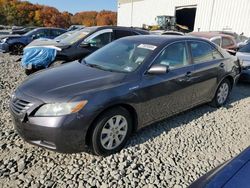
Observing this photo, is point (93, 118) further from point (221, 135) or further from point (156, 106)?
point (221, 135)

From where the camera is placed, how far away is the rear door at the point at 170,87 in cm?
357

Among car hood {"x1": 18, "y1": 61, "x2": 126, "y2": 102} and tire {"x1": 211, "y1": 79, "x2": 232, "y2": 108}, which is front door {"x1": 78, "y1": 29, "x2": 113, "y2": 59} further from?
tire {"x1": 211, "y1": 79, "x2": 232, "y2": 108}

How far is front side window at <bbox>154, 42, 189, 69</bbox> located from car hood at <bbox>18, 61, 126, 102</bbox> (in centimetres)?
77

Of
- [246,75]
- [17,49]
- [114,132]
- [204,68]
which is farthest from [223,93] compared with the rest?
[17,49]

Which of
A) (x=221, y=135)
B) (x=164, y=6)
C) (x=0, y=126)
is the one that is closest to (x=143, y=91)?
(x=221, y=135)

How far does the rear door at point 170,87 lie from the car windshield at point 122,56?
0.77 ft

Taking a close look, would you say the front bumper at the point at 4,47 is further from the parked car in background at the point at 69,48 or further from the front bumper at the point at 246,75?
the front bumper at the point at 246,75

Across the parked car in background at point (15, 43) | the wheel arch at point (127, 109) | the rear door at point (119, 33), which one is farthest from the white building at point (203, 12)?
the wheel arch at point (127, 109)

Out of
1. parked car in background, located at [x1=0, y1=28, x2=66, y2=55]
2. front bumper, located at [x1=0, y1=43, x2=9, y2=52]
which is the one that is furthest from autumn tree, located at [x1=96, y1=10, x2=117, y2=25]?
front bumper, located at [x1=0, y1=43, x2=9, y2=52]

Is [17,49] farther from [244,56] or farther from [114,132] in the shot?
[114,132]

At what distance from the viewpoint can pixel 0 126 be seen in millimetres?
3930

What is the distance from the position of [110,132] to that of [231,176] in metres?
1.79

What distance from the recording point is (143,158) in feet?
10.7

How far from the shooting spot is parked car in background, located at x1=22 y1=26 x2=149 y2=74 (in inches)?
265
